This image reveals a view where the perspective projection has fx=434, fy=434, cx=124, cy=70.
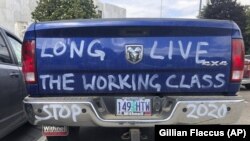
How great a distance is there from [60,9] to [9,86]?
22.0 m

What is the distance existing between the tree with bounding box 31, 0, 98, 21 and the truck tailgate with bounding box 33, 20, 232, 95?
2223cm

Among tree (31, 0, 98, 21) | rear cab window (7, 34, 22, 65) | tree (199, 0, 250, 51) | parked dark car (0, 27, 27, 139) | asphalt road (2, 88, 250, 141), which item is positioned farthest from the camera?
tree (199, 0, 250, 51)

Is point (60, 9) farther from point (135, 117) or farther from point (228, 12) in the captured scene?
point (135, 117)

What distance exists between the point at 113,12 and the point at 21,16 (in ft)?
91.9

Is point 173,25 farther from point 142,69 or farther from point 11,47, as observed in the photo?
point 11,47

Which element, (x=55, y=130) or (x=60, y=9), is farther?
(x=60, y=9)

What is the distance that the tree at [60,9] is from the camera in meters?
26.3

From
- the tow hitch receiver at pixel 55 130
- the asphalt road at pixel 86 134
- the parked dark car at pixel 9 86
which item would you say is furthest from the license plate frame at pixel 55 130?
the asphalt road at pixel 86 134

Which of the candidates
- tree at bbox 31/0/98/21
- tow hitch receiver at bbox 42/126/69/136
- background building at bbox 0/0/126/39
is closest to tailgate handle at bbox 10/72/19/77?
tow hitch receiver at bbox 42/126/69/136

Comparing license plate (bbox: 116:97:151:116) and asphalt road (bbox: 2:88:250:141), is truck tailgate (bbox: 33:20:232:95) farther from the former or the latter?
asphalt road (bbox: 2:88:250:141)

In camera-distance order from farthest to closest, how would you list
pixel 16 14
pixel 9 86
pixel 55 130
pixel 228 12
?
pixel 228 12, pixel 16 14, pixel 9 86, pixel 55 130

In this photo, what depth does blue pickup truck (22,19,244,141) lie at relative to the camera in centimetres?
417

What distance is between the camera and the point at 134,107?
418cm

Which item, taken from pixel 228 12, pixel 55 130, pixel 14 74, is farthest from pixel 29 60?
pixel 228 12
